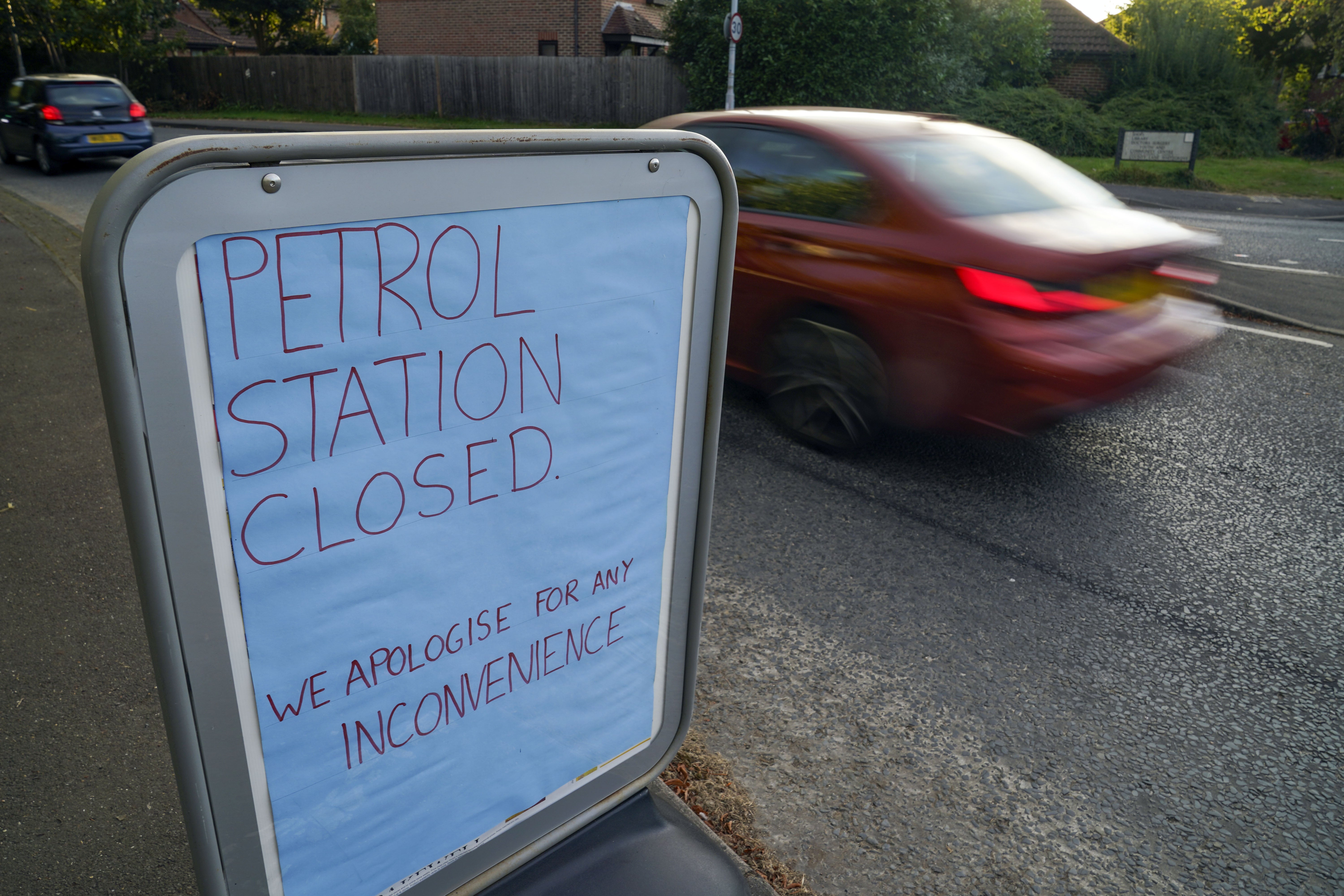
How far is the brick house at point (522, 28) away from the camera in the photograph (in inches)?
1315

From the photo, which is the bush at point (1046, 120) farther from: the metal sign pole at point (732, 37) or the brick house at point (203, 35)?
the brick house at point (203, 35)

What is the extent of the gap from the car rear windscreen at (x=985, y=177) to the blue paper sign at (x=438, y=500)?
3136 millimetres

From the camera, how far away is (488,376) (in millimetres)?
1476

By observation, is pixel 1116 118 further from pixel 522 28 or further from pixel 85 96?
pixel 85 96

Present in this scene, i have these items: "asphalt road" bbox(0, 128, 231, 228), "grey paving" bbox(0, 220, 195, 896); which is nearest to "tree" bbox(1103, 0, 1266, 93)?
"asphalt road" bbox(0, 128, 231, 228)

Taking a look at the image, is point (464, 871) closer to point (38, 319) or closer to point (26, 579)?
point (26, 579)

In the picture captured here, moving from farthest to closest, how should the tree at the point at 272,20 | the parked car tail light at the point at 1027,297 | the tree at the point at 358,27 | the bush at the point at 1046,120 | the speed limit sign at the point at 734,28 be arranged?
the tree at the point at 358,27
the tree at the point at 272,20
the bush at the point at 1046,120
the speed limit sign at the point at 734,28
the parked car tail light at the point at 1027,297

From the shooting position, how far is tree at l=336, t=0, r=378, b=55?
164 feet

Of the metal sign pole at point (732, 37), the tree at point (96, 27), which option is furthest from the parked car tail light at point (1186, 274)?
the tree at point (96, 27)

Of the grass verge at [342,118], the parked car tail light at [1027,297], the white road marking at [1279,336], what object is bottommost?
the grass verge at [342,118]

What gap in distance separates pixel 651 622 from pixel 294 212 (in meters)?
1.10

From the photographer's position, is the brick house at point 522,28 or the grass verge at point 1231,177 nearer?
the grass verge at point 1231,177

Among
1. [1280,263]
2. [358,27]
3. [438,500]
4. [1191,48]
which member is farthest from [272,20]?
[438,500]

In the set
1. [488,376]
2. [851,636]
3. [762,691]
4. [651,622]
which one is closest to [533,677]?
[651,622]
